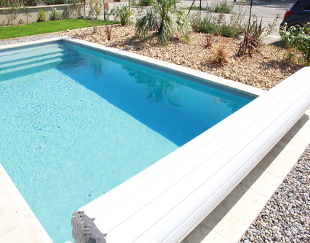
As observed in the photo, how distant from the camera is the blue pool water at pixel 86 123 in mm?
3584

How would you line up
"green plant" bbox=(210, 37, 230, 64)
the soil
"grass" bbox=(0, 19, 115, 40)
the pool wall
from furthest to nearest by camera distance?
"grass" bbox=(0, 19, 115, 40), "green plant" bbox=(210, 37, 230, 64), the soil, the pool wall

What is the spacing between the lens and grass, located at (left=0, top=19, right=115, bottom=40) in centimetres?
1042

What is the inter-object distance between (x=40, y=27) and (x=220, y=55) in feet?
29.4

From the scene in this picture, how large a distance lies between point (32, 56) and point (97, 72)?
2913 mm

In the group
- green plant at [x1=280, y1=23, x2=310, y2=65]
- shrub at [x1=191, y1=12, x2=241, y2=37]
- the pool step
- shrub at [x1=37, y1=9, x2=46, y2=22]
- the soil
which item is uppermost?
shrub at [x1=37, y1=9, x2=46, y2=22]

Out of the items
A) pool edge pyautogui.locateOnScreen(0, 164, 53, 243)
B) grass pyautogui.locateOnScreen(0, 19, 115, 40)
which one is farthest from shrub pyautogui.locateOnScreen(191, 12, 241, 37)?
pool edge pyautogui.locateOnScreen(0, 164, 53, 243)

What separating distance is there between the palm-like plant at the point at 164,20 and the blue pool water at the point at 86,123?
1.61 meters

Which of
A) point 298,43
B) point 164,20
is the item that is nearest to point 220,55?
point 298,43

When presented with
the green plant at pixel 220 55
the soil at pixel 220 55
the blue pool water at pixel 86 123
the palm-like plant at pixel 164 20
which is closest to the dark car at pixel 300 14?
the soil at pixel 220 55

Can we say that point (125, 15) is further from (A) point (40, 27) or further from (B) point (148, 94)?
(B) point (148, 94)

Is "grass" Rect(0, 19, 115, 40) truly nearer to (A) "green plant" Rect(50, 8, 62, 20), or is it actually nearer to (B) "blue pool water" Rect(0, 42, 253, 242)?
(A) "green plant" Rect(50, 8, 62, 20)

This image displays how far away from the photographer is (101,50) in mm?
8383

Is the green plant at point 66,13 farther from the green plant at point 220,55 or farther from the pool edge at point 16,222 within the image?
the pool edge at point 16,222

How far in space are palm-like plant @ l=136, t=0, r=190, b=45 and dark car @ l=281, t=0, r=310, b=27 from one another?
11.6 ft
